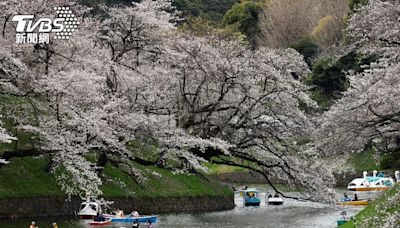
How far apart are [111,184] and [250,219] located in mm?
7504

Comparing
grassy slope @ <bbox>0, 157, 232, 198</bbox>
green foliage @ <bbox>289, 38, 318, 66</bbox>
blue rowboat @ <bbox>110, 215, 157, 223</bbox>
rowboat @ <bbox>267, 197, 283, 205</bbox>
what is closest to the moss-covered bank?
grassy slope @ <bbox>0, 157, 232, 198</bbox>

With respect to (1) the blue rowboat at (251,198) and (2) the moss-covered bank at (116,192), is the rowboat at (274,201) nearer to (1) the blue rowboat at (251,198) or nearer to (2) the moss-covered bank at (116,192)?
(1) the blue rowboat at (251,198)

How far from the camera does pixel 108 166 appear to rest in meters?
35.5

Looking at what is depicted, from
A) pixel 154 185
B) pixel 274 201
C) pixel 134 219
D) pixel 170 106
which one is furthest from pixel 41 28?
pixel 274 201

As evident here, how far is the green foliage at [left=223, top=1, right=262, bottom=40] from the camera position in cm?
8184

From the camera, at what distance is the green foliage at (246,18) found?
268ft

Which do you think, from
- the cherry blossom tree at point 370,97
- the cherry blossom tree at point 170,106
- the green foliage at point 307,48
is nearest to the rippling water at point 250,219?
the cherry blossom tree at point 170,106

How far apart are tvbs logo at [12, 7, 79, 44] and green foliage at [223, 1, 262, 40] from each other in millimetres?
51870

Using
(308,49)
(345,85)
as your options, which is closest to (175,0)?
(308,49)

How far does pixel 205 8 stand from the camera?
95375 mm

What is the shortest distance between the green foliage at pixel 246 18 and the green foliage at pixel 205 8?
262 inches

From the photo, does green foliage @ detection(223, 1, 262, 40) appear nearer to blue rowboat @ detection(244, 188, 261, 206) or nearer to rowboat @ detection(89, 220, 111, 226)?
blue rowboat @ detection(244, 188, 261, 206)

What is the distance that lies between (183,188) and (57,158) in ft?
40.9

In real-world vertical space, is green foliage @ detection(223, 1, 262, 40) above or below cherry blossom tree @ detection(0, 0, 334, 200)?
above
